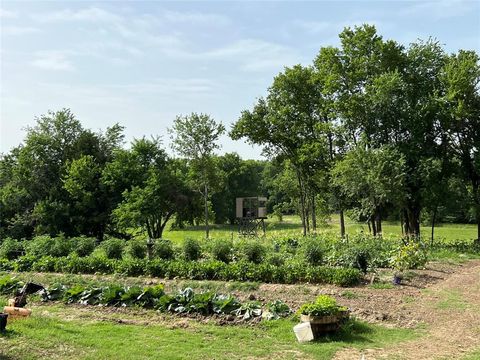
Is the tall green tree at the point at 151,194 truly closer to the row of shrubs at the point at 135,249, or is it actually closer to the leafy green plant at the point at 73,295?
the row of shrubs at the point at 135,249

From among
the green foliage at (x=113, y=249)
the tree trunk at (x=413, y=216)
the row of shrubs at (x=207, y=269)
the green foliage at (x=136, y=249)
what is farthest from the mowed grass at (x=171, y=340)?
the tree trunk at (x=413, y=216)

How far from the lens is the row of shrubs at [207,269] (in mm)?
12969

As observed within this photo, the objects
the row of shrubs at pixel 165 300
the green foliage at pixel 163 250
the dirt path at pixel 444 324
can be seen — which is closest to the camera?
the dirt path at pixel 444 324

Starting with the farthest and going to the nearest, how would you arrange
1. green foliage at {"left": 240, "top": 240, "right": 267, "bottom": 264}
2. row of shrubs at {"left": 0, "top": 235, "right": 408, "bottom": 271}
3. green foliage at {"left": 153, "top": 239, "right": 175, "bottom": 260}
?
green foliage at {"left": 153, "top": 239, "right": 175, "bottom": 260}
green foliage at {"left": 240, "top": 240, "right": 267, "bottom": 264}
row of shrubs at {"left": 0, "top": 235, "right": 408, "bottom": 271}

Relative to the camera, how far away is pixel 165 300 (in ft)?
34.1

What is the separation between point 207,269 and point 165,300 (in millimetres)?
3842

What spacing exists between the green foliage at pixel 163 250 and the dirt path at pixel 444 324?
9.29 meters

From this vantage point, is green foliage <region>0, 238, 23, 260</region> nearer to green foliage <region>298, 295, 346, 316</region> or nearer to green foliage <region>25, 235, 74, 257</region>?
green foliage <region>25, 235, 74, 257</region>

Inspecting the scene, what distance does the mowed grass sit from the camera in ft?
23.8

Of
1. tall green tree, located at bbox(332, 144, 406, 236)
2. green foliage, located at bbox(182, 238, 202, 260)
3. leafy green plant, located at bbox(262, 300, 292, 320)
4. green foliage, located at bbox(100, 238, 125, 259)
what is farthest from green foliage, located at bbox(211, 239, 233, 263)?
tall green tree, located at bbox(332, 144, 406, 236)

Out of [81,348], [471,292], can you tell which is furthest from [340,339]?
[471,292]

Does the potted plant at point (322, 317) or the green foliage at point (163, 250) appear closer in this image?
the potted plant at point (322, 317)

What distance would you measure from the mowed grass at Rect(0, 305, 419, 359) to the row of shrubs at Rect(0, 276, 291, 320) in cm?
47

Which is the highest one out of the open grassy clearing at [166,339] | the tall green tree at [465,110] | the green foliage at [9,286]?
the tall green tree at [465,110]
